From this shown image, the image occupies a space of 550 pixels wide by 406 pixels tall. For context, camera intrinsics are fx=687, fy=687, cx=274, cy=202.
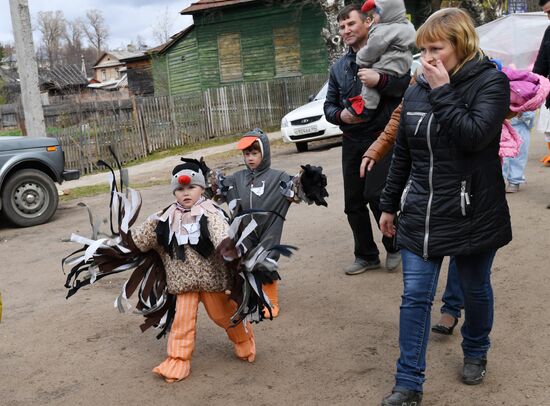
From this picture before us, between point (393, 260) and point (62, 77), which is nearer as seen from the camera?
point (393, 260)

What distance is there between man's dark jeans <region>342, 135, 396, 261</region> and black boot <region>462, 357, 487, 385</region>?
1713 mm

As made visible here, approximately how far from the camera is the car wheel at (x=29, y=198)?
30.6 ft

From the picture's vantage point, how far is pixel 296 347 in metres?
4.29

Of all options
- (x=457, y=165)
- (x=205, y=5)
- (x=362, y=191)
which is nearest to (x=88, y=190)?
(x=362, y=191)

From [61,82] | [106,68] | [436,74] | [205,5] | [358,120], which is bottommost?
[358,120]

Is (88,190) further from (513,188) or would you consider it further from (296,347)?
(296,347)

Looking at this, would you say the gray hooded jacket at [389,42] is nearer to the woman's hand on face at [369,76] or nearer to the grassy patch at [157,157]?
the woman's hand on face at [369,76]

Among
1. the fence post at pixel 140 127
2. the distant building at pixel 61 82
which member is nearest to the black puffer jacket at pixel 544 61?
the fence post at pixel 140 127

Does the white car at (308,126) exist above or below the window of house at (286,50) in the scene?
below

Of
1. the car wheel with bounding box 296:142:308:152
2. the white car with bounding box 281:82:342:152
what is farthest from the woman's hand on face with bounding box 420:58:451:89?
the car wheel with bounding box 296:142:308:152

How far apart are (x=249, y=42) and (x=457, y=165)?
24.0 m

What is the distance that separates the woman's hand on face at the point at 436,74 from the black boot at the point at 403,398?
1458 millimetres

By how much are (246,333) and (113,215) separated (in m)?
1.06

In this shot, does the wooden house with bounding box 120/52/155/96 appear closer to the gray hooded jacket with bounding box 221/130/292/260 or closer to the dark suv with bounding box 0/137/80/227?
the dark suv with bounding box 0/137/80/227
